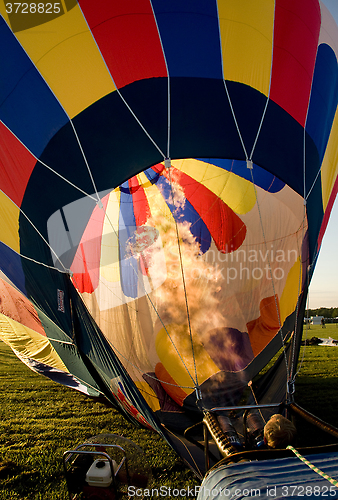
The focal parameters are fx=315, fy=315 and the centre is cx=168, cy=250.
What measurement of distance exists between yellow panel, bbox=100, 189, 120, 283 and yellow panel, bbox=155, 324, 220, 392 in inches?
44.4

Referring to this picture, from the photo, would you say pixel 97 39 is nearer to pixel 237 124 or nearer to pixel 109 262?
pixel 237 124

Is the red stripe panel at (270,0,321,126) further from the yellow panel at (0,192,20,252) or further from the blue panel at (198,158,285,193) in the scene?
the yellow panel at (0,192,20,252)

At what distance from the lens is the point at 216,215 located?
15.1 ft

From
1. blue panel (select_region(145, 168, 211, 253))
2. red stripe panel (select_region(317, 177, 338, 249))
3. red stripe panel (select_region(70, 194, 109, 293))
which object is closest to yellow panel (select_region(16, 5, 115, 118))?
red stripe panel (select_region(70, 194, 109, 293))

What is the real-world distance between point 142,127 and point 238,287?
2514 millimetres

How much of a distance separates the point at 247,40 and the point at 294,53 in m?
0.54

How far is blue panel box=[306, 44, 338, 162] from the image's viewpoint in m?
3.29

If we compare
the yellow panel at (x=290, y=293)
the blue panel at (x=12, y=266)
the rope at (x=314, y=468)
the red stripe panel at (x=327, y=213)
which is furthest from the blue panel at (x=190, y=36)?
the rope at (x=314, y=468)

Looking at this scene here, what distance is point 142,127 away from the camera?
2.97m

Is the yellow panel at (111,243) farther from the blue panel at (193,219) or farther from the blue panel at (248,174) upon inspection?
the blue panel at (248,174)

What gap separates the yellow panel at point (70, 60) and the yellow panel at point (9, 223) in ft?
3.59

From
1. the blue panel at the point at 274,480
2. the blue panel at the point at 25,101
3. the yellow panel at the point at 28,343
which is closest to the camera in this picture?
the blue panel at the point at 274,480

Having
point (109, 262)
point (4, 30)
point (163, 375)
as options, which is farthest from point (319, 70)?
point (163, 375)

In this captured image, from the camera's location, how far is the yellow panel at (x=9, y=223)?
10.4 feet
